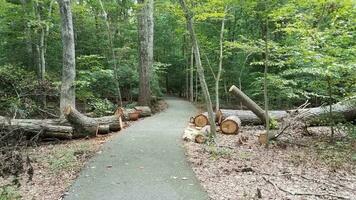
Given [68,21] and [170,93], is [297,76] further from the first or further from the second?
[170,93]

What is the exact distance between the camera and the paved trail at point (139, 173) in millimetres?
5738

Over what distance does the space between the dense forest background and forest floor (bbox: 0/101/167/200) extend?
1.89 m

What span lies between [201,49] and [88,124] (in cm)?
1017

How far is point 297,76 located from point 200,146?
30.0 ft

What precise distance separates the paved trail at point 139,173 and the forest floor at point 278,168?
368 millimetres

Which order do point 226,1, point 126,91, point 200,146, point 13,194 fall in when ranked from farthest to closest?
point 126,91 < point 226,1 < point 200,146 < point 13,194

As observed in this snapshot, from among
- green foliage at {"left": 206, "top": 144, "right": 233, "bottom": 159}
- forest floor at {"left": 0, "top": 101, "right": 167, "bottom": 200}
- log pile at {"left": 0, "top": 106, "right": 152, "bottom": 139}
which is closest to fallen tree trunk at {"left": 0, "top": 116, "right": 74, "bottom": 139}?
log pile at {"left": 0, "top": 106, "right": 152, "bottom": 139}

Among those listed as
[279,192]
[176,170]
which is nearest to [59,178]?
[176,170]

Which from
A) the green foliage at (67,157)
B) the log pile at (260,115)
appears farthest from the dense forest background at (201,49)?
the green foliage at (67,157)

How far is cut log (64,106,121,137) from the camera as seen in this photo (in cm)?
1041

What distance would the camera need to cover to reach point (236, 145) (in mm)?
9977

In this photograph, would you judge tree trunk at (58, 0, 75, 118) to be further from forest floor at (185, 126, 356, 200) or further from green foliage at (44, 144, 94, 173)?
forest floor at (185, 126, 356, 200)

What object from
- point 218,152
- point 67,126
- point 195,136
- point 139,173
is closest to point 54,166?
point 139,173

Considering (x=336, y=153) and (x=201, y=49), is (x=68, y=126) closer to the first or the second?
(x=336, y=153)
